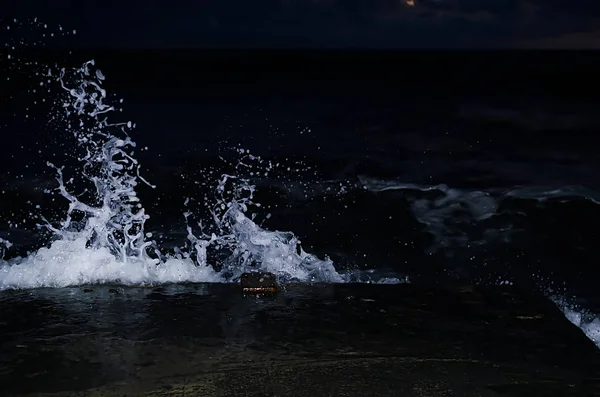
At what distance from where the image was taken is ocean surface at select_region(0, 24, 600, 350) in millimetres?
5879

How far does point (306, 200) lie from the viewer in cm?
1096

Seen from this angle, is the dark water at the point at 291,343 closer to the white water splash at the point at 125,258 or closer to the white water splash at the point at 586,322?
the white water splash at the point at 125,258

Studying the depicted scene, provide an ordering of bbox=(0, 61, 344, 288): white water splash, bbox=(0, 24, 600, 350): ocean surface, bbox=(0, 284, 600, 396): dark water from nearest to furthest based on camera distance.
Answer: bbox=(0, 284, 600, 396): dark water < bbox=(0, 61, 344, 288): white water splash < bbox=(0, 24, 600, 350): ocean surface

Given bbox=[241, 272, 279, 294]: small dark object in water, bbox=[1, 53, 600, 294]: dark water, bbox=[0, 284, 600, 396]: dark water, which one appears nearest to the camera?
bbox=[0, 284, 600, 396]: dark water

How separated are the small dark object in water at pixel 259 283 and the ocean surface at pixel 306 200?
58cm

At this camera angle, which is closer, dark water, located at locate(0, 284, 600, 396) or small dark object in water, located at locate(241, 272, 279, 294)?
dark water, located at locate(0, 284, 600, 396)

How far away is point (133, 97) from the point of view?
122 feet

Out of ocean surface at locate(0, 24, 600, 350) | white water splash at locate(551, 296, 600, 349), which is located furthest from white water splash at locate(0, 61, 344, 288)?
white water splash at locate(551, 296, 600, 349)

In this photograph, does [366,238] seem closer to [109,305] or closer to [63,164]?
[109,305]

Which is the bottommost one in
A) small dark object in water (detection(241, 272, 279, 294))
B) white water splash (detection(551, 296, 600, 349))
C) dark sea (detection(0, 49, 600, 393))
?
white water splash (detection(551, 296, 600, 349))

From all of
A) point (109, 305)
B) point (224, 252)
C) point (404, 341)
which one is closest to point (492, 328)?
point (404, 341)

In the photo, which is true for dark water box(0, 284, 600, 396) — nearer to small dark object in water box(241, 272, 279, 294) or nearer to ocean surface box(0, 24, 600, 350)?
A: small dark object in water box(241, 272, 279, 294)

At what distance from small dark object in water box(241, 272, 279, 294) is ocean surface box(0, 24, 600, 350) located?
58 cm

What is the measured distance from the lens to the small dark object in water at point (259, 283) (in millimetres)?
4469
